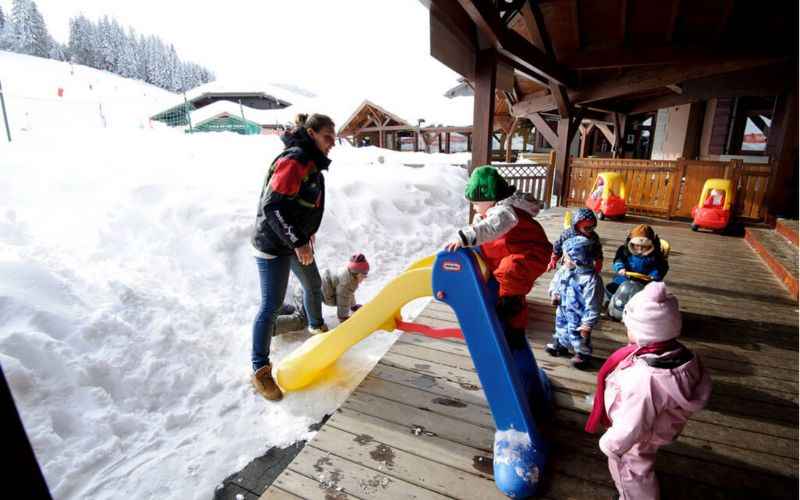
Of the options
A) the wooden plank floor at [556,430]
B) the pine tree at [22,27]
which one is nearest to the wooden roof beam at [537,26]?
the wooden plank floor at [556,430]

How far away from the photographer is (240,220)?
239 inches

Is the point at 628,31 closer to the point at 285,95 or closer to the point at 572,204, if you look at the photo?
the point at 572,204

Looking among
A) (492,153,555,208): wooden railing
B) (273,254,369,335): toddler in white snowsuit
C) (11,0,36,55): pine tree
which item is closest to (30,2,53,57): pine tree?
(11,0,36,55): pine tree

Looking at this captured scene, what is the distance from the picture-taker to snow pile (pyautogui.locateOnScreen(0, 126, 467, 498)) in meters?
2.43

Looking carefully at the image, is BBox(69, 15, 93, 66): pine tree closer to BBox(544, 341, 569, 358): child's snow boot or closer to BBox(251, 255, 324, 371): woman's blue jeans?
BBox(251, 255, 324, 371): woman's blue jeans

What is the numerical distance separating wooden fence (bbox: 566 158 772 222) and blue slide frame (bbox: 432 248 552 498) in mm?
7853

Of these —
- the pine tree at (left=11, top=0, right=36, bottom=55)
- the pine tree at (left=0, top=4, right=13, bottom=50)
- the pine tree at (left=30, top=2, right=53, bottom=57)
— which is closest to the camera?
the pine tree at (left=0, top=4, right=13, bottom=50)

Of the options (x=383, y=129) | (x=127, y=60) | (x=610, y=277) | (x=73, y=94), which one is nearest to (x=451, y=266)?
(x=610, y=277)

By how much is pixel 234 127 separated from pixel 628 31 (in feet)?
92.3

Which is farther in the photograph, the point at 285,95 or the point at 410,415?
the point at 285,95

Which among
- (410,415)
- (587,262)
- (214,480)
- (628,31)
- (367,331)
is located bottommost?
(214,480)

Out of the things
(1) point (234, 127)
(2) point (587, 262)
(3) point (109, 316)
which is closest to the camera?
(2) point (587, 262)

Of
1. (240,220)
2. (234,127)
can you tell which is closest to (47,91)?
(234,127)

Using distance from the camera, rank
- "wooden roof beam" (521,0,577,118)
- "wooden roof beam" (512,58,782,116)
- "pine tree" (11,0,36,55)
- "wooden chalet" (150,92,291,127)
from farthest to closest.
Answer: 1. "pine tree" (11,0,36,55)
2. "wooden chalet" (150,92,291,127)
3. "wooden roof beam" (512,58,782,116)
4. "wooden roof beam" (521,0,577,118)
